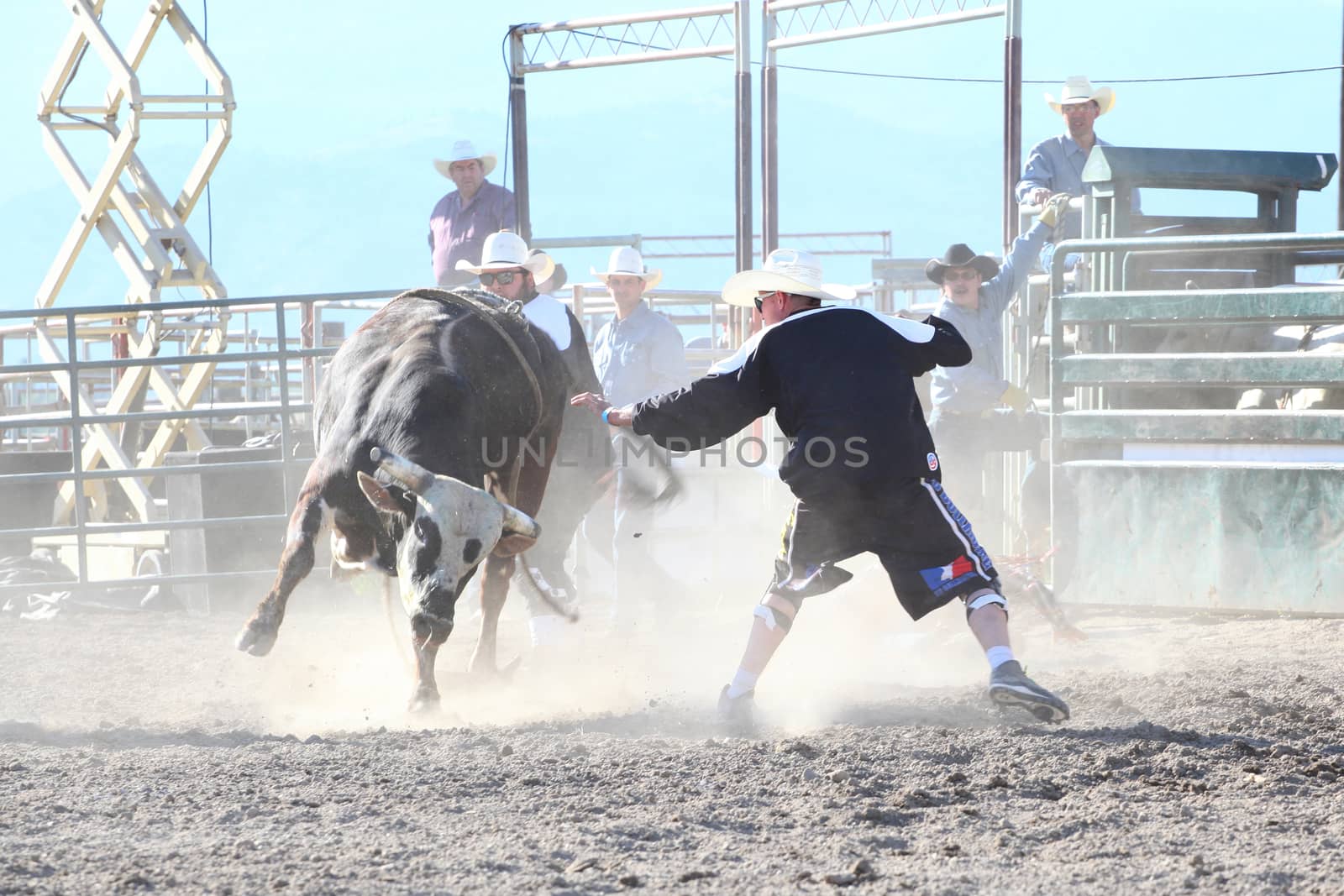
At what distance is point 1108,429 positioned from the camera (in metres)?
7.07

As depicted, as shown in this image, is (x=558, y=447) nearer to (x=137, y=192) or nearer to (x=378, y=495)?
(x=378, y=495)

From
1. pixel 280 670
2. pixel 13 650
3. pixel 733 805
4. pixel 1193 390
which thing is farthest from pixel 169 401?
pixel 733 805

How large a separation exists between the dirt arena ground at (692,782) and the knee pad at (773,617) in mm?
310

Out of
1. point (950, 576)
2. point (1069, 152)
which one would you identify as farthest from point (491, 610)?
Answer: point (1069, 152)

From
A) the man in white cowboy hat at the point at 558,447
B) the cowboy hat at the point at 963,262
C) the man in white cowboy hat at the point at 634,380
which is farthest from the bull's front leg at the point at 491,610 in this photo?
the cowboy hat at the point at 963,262

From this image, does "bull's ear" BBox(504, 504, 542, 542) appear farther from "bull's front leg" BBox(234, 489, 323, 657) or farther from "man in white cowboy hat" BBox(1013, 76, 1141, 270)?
"man in white cowboy hat" BBox(1013, 76, 1141, 270)

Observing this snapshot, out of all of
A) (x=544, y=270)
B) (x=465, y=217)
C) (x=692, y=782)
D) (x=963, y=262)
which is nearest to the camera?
(x=692, y=782)

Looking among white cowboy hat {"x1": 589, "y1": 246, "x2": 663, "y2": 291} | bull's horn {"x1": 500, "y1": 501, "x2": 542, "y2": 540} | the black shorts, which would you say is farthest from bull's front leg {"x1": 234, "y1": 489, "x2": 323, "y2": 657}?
white cowboy hat {"x1": 589, "y1": 246, "x2": 663, "y2": 291}

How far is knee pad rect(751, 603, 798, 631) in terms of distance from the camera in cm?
458

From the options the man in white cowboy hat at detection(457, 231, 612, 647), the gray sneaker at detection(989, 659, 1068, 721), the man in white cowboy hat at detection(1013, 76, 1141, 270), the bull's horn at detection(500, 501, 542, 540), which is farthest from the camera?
the man in white cowboy hat at detection(1013, 76, 1141, 270)

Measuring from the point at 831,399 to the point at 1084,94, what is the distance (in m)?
4.94

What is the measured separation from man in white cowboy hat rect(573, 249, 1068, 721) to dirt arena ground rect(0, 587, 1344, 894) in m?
0.41

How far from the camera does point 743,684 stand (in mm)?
4590

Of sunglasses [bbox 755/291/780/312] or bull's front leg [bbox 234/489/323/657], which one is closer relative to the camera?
sunglasses [bbox 755/291/780/312]
